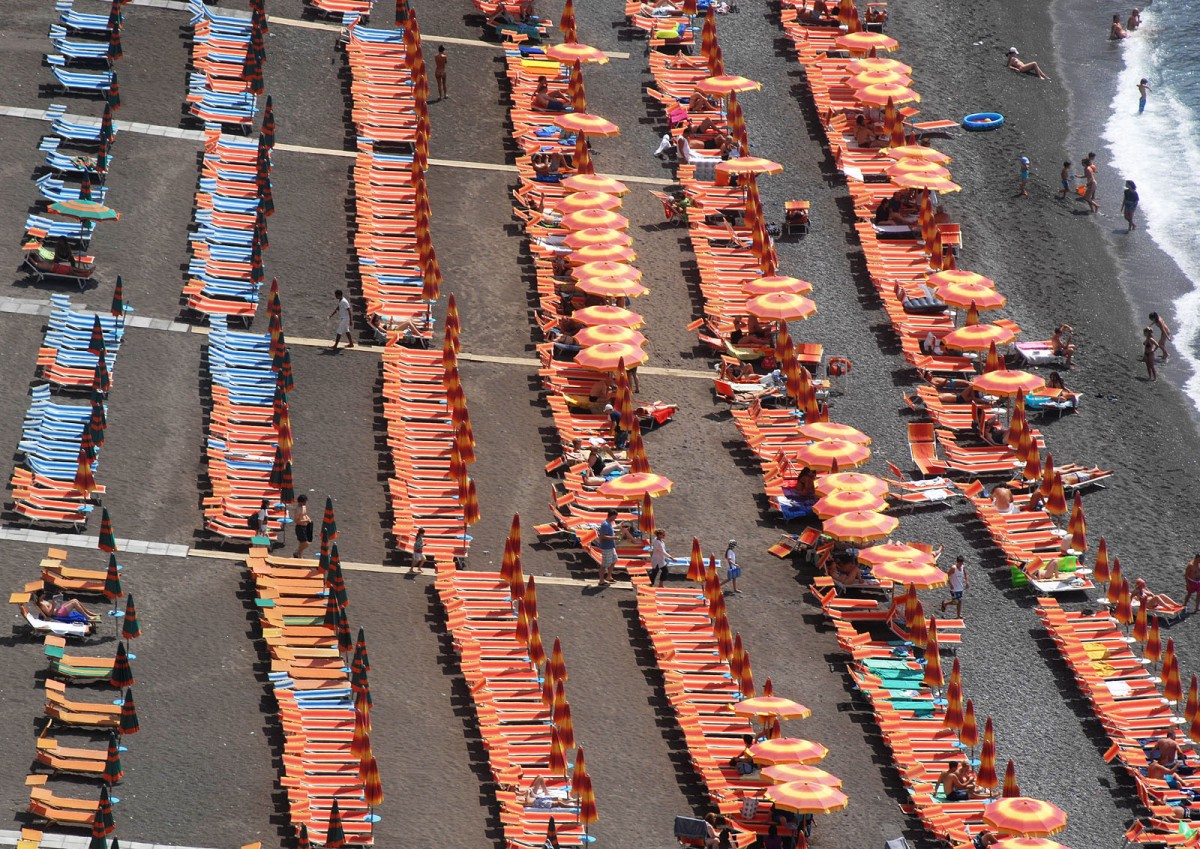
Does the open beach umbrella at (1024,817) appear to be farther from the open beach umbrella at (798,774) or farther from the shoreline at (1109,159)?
the shoreline at (1109,159)

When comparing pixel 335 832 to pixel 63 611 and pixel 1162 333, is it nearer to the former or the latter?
pixel 63 611

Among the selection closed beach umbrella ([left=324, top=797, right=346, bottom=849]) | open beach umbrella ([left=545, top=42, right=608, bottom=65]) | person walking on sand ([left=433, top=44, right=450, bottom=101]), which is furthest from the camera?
open beach umbrella ([left=545, top=42, right=608, bottom=65])

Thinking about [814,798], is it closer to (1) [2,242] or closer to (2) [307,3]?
(1) [2,242]

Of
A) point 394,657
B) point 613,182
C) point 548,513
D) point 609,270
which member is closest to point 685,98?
point 613,182

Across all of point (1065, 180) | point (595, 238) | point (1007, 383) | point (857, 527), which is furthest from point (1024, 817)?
point (1065, 180)

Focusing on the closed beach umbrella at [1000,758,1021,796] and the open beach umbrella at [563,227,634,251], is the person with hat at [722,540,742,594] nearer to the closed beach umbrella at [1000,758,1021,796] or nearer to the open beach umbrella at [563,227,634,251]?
the closed beach umbrella at [1000,758,1021,796]

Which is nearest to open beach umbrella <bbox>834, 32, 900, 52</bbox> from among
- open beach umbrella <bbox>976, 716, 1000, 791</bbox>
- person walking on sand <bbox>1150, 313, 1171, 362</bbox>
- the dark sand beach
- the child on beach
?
the dark sand beach

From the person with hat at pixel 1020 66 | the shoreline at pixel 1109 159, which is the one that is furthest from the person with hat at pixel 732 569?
the person with hat at pixel 1020 66
